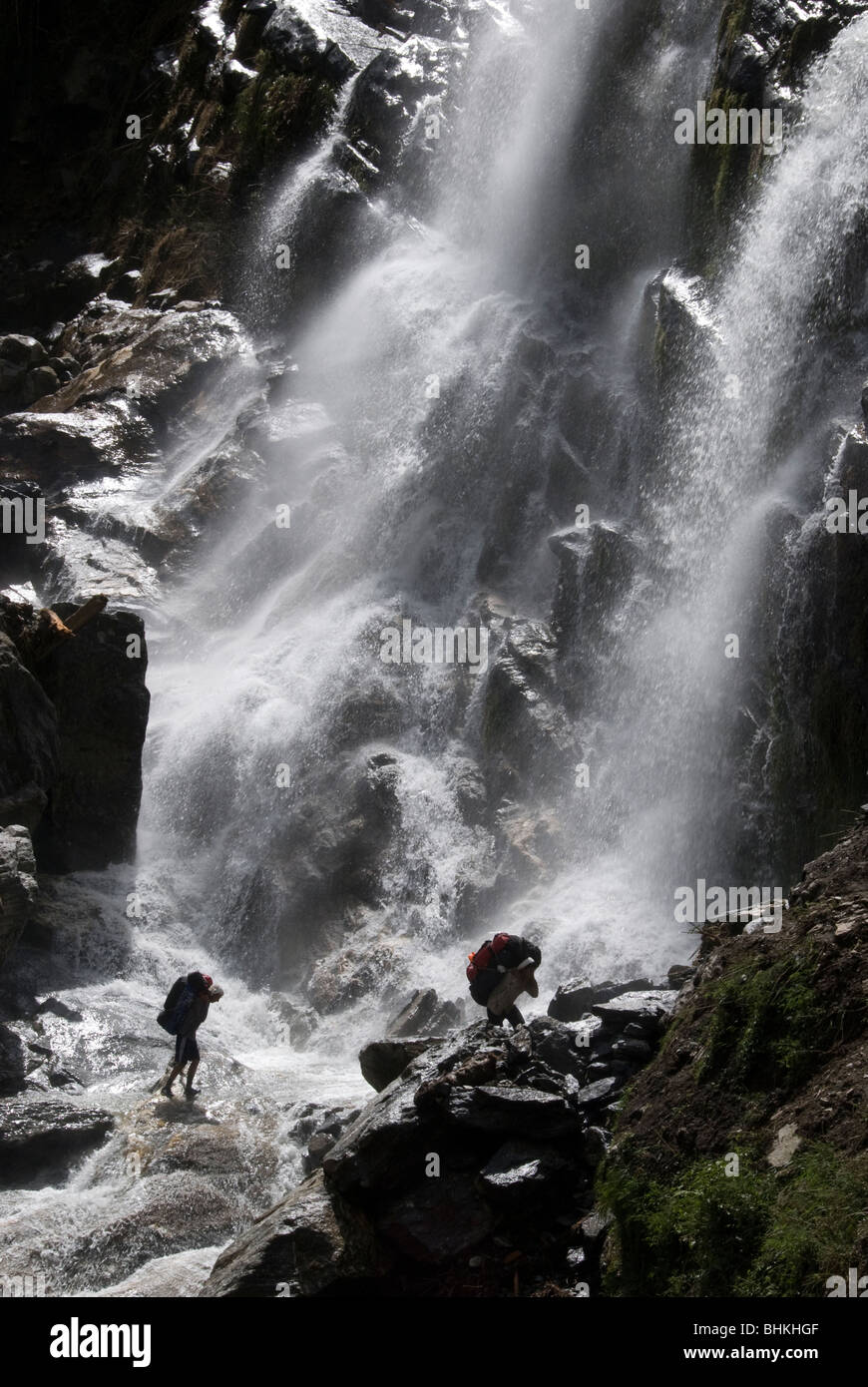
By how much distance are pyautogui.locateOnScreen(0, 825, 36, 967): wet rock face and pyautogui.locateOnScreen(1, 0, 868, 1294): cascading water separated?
153cm

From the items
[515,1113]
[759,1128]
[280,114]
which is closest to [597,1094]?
[515,1113]

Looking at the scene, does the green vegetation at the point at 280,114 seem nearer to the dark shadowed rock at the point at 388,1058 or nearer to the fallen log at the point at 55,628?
the fallen log at the point at 55,628

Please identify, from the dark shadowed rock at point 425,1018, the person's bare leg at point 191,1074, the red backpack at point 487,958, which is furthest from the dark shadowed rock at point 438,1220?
the dark shadowed rock at point 425,1018

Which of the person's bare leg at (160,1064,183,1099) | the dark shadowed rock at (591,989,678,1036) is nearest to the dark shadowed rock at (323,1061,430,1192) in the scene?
the dark shadowed rock at (591,989,678,1036)

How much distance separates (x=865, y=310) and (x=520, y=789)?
788 centimetres

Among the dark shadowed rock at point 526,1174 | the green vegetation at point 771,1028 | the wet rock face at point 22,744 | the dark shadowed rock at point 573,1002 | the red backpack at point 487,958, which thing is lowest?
the dark shadowed rock at point 526,1174

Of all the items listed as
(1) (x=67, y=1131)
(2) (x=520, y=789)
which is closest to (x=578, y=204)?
(2) (x=520, y=789)

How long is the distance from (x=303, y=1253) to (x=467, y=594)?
14856 millimetres

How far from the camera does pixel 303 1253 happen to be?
7090 millimetres

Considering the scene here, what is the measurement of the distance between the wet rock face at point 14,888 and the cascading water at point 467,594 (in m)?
1.53

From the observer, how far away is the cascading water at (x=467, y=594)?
15.1 metres

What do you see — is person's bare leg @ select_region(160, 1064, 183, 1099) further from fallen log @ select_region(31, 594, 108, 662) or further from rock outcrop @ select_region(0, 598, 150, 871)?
fallen log @ select_region(31, 594, 108, 662)

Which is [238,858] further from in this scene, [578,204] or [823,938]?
[578,204]

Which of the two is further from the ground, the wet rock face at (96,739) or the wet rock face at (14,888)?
the wet rock face at (96,739)
